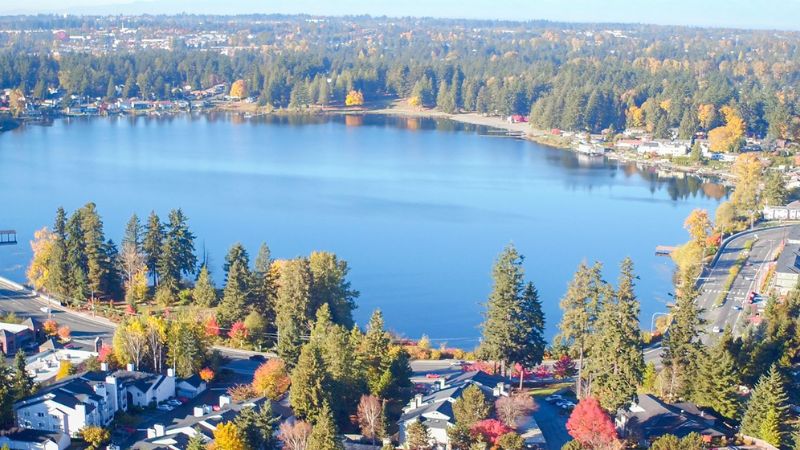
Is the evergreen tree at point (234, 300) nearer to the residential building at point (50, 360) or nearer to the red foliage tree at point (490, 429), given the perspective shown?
the residential building at point (50, 360)

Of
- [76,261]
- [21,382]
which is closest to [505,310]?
[21,382]

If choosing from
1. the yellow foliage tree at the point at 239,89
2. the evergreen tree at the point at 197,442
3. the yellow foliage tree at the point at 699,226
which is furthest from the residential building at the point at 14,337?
the yellow foliage tree at the point at 239,89

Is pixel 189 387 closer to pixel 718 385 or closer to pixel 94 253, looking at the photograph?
pixel 94 253

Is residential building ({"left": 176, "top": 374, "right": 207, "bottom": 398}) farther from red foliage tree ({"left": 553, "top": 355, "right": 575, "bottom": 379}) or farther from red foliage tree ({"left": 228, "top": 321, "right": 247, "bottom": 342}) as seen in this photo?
red foliage tree ({"left": 553, "top": 355, "right": 575, "bottom": 379})

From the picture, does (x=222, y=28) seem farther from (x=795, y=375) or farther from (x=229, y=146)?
(x=795, y=375)

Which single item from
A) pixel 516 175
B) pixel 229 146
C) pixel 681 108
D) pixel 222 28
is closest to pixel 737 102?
pixel 681 108
